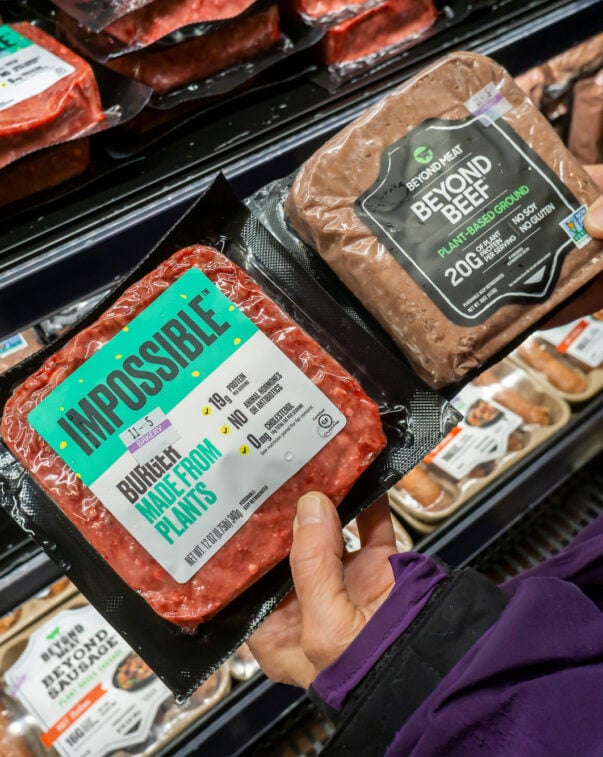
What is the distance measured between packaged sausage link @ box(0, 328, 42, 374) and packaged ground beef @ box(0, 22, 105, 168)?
424 millimetres

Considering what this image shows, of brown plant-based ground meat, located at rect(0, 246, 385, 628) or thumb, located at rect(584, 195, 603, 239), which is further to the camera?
thumb, located at rect(584, 195, 603, 239)

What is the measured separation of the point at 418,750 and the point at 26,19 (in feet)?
4.25

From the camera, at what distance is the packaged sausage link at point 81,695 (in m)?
1.42

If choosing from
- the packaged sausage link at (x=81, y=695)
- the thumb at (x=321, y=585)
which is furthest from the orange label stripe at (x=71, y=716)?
the thumb at (x=321, y=585)

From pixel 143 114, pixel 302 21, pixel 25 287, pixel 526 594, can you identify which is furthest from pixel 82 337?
pixel 302 21

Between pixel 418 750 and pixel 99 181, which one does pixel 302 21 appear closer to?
pixel 99 181

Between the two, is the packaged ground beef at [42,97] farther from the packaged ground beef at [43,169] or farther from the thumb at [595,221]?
the thumb at [595,221]

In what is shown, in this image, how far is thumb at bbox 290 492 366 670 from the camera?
0.87 m

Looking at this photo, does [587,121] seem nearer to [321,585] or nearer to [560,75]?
[560,75]

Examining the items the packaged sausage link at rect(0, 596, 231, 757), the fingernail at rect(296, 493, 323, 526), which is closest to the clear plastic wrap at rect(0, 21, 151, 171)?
the fingernail at rect(296, 493, 323, 526)

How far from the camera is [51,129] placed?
1.06 meters

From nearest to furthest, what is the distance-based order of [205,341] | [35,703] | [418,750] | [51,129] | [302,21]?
[418,750], [205,341], [51,129], [302,21], [35,703]

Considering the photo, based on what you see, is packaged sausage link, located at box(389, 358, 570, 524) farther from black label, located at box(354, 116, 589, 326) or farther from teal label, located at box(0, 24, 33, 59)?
teal label, located at box(0, 24, 33, 59)

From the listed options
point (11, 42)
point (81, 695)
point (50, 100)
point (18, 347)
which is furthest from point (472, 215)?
point (81, 695)
